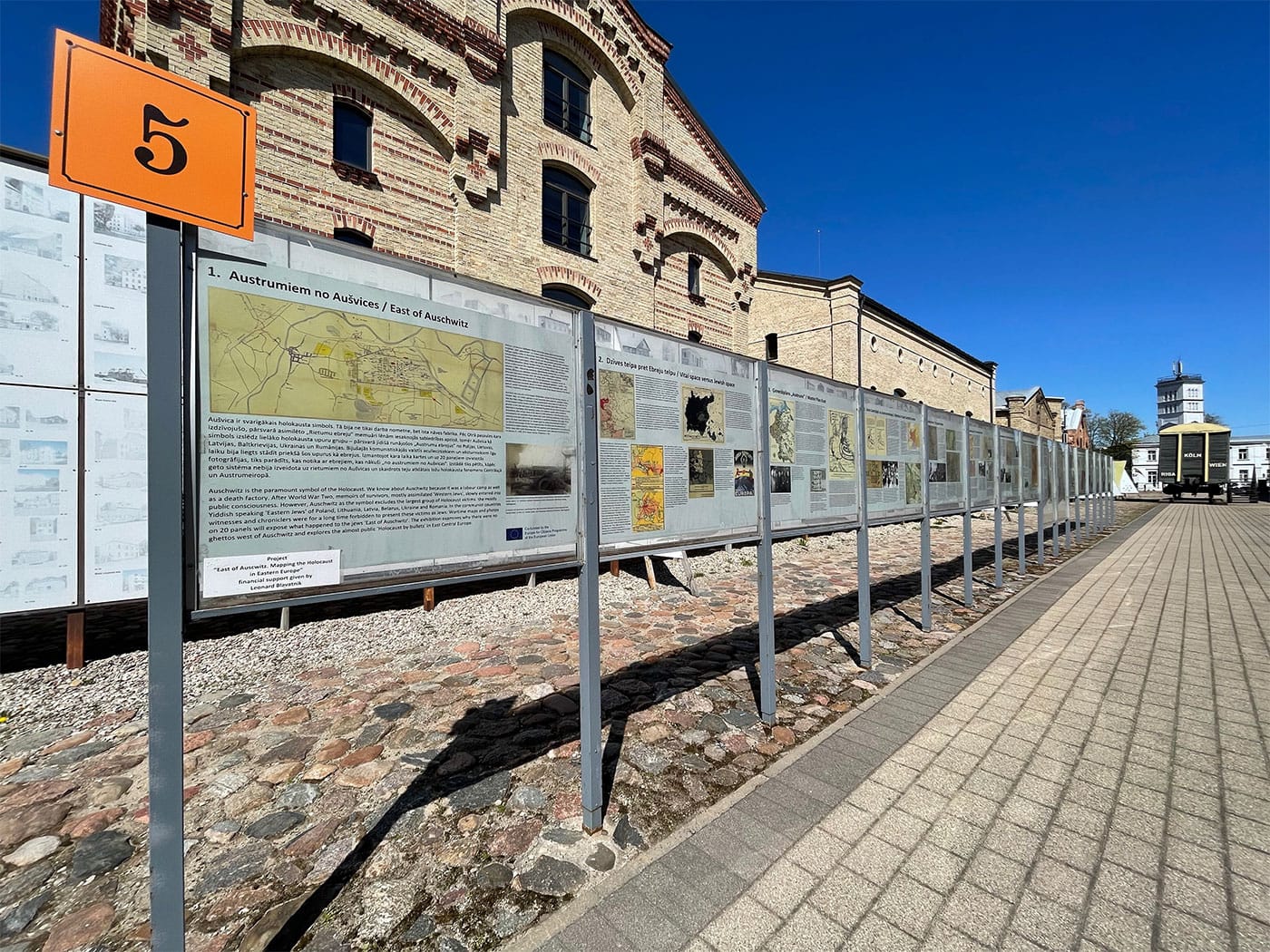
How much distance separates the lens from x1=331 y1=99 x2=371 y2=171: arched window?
306 inches

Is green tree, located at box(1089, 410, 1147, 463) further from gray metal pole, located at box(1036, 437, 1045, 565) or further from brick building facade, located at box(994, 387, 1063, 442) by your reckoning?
gray metal pole, located at box(1036, 437, 1045, 565)

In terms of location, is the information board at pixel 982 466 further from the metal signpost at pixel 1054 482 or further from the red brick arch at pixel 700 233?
the red brick arch at pixel 700 233

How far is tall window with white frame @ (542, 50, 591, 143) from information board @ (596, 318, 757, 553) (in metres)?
9.51

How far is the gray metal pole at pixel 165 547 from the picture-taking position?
5.16ft

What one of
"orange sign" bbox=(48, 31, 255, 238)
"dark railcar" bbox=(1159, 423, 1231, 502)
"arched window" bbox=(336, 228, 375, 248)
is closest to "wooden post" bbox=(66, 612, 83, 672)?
"orange sign" bbox=(48, 31, 255, 238)

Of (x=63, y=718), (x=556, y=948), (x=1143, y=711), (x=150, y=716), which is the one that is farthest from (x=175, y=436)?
(x=1143, y=711)

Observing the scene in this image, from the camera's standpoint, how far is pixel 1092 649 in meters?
5.11

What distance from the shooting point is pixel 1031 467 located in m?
10.0

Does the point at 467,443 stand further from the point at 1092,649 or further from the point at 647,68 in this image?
the point at 647,68

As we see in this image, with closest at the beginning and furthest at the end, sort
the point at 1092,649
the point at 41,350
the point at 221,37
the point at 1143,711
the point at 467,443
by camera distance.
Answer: the point at 467,443
the point at 1143,711
the point at 41,350
the point at 1092,649
the point at 221,37

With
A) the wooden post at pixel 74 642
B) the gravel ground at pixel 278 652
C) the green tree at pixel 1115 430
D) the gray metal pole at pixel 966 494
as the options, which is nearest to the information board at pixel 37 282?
the wooden post at pixel 74 642

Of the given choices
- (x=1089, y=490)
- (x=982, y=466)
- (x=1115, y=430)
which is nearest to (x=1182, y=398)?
(x=1115, y=430)

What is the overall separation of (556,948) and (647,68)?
50.6 ft

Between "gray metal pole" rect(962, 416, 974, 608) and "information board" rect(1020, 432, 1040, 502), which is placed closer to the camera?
"gray metal pole" rect(962, 416, 974, 608)
